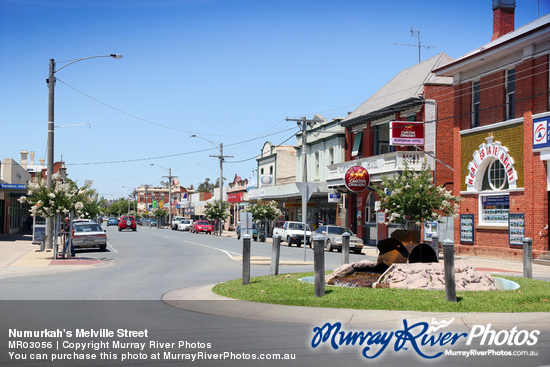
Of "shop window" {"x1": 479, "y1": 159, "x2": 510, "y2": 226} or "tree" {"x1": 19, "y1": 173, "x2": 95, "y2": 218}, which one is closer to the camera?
"tree" {"x1": 19, "y1": 173, "x2": 95, "y2": 218}

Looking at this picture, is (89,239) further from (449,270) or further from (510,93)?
(449,270)

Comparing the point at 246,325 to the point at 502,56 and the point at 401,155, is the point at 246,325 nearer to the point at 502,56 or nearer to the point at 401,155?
the point at 502,56

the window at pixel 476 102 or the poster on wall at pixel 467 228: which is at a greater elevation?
the window at pixel 476 102

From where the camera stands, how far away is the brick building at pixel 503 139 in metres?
25.9

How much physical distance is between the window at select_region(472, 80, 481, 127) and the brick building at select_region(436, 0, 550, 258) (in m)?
0.05

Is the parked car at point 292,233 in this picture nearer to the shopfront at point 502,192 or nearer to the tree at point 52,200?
the shopfront at point 502,192

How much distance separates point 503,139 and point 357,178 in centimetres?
1158

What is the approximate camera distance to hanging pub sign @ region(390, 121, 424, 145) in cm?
3419

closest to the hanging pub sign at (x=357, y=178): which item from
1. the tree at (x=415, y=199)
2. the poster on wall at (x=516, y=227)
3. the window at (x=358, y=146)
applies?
the window at (x=358, y=146)

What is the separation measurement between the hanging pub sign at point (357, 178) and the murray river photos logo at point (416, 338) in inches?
1136

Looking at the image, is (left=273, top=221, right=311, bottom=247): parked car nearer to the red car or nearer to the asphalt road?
the red car

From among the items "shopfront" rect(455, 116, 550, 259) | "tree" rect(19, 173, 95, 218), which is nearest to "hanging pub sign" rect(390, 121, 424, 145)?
"shopfront" rect(455, 116, 550, 259)

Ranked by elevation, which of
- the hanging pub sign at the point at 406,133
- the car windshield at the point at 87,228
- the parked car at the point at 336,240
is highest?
the hanging pub sign at the point at 406,133

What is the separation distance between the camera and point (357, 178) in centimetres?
3831
